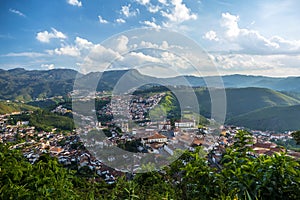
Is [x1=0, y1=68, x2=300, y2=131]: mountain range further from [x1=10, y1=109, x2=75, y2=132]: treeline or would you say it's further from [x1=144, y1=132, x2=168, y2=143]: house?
[x1=10, y1=109, x2=75, y2=132]: treeline

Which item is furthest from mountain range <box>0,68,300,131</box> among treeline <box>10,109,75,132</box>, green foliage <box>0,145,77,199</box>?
treeline <box>10,109,75,132</box>

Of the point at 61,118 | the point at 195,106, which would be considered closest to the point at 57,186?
the point at 195,106

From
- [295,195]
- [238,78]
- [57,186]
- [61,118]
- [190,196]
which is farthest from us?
[238,78]

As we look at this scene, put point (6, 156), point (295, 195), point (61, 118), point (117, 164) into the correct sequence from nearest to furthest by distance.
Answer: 1. point (295, 195)
2. point (6, 156)
3. point (117, 164)
4. point (61, 118)

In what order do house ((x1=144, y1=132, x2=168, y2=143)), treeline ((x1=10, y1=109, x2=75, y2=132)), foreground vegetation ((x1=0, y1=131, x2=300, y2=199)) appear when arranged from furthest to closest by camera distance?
treeline ((x1=10, y1=109, x2=75, y2=132)), house ((x1=144, y1=132, x2=168, y2=143)), foreground vegetation ((x1=0, y1=131, x2=300, y2=199))

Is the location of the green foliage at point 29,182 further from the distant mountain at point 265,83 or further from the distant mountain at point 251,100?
the distant mountain at point 265,83

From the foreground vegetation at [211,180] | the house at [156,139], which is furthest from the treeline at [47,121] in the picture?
the foreground vegetation at [211,180]

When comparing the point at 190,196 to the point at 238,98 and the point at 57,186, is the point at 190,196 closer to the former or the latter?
the point at 57,186

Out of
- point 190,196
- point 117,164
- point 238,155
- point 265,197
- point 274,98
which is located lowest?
point 274,98
